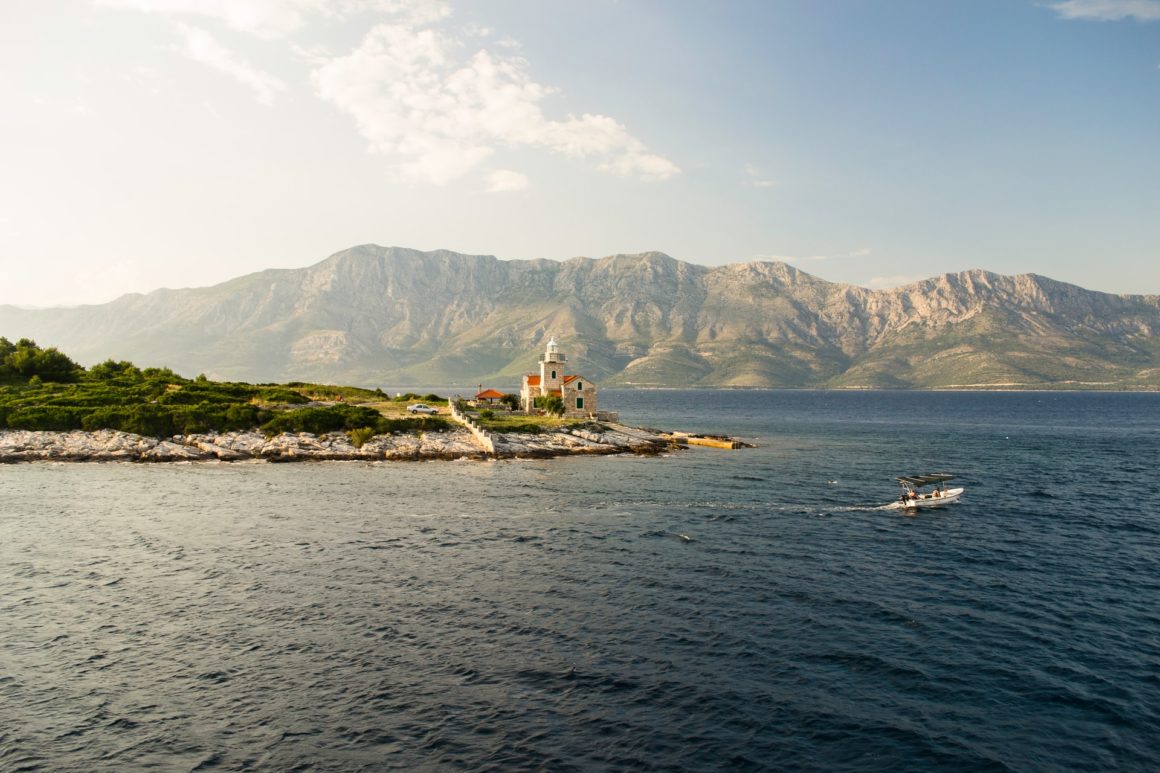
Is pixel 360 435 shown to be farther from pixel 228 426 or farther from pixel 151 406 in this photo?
pixel 151 406

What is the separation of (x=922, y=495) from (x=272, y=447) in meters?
72.2

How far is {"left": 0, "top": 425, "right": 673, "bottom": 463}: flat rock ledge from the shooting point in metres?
75.7

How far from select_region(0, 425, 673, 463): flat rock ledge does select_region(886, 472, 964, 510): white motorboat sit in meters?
36.9

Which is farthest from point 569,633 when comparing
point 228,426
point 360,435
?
point 228,426

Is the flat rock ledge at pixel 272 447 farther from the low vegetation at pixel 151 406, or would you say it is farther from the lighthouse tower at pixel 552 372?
the lighthouse tower at pixel 552 372

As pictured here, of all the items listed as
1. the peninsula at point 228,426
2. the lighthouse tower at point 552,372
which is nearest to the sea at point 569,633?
the peninsula at point 228,426

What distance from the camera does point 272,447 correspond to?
266ft

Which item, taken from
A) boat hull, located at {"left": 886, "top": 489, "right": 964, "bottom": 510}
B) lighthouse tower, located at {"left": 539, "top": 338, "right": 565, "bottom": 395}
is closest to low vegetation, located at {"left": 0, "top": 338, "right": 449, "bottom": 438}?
lighthouse tower, located at {"left": 539, "top": 338, "right": 565, "bottom": 395}

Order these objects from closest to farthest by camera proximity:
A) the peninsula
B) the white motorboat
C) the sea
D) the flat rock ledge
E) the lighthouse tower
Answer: the sea → the white motorboat → the flat rock ledge → the peninsula → the lighthouse tower

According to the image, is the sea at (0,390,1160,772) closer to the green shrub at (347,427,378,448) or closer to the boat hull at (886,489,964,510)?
the boat hull at (886,489,964,510)

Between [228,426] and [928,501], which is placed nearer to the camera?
[928,501]

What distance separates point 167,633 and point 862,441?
108275 mm

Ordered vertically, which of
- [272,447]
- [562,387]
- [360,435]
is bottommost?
[272,447]

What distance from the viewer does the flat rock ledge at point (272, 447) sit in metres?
75.7
